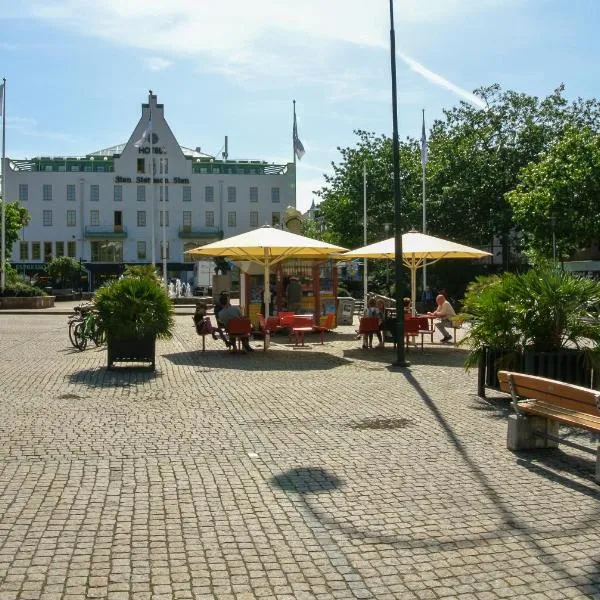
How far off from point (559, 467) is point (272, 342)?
14.2 metres

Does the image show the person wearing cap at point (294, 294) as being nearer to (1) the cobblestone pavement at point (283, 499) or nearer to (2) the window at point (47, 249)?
(1) the cobblestone pavement at point (283, 499)

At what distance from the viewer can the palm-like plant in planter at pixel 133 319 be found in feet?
48.1

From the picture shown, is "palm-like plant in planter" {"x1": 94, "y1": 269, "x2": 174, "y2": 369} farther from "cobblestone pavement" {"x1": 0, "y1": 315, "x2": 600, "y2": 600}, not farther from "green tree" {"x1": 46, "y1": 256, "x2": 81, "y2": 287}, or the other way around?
"green tree" {"x1": 46, "y1": 256, "x2": 81, "y2": 287}

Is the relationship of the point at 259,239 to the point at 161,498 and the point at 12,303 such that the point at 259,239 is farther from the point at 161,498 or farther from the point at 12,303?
the point at 12,303

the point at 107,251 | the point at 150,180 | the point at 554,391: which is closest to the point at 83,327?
the point at 554,391

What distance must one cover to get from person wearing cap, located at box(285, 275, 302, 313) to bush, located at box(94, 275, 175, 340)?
29.7ft

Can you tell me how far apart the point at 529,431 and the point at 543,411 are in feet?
1.38

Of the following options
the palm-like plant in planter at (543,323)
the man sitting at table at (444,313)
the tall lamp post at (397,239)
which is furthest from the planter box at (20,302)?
the palm-like plant in planter at (543,323)

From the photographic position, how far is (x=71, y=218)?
270ft

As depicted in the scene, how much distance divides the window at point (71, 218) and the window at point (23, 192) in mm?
4133

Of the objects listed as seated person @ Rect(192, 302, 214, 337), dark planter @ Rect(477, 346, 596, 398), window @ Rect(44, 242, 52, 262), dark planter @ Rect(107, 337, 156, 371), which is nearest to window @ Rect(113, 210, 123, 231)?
window @ Rect(44, 242, 52, 262)

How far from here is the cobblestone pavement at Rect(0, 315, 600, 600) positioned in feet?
15.6

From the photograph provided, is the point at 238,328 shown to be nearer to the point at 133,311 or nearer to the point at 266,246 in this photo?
the point at 266,246

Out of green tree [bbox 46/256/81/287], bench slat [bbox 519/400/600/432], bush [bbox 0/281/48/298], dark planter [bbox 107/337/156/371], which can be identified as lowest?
bench slat [bbox 519/400/600/432]
